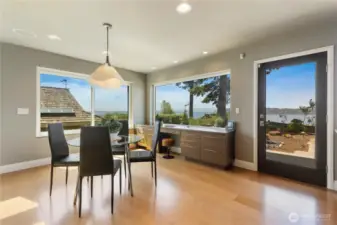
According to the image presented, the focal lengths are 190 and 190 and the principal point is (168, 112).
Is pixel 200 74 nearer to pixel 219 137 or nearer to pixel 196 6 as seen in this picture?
pixel 219 137

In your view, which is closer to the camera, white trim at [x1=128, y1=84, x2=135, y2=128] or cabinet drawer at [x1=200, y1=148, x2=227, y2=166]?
cabinet drawer at [x1=200, y1=148, x2=227, y2=166]

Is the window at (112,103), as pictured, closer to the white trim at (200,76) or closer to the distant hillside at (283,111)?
the white trim at (200,76)

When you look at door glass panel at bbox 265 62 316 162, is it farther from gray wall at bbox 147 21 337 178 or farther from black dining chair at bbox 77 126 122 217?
black dining chair at bbox 77 126 122 217

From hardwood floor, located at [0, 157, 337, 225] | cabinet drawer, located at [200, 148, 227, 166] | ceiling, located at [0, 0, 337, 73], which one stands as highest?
ceiling, located at [0, 0, 337, 73]

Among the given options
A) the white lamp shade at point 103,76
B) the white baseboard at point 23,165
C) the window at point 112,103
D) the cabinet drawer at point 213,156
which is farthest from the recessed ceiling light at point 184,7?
the white baseboard at point 23,165

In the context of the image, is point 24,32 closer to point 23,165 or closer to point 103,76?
point 103,76

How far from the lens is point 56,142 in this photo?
290 centimetres

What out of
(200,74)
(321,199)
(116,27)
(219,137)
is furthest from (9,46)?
(321,199)

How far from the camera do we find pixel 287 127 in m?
3.47

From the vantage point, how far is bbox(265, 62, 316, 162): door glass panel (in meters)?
3.17

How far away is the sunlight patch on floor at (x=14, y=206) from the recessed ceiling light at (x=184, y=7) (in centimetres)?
313

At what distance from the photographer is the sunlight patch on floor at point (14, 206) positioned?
2.23 m

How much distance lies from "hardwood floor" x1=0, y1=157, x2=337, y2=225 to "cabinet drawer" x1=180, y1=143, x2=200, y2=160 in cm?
78

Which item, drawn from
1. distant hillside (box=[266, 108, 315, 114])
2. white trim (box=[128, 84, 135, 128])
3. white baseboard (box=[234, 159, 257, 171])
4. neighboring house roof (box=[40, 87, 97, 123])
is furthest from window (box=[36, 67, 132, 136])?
distant hillside (box=[266, 108, 315, 114])
